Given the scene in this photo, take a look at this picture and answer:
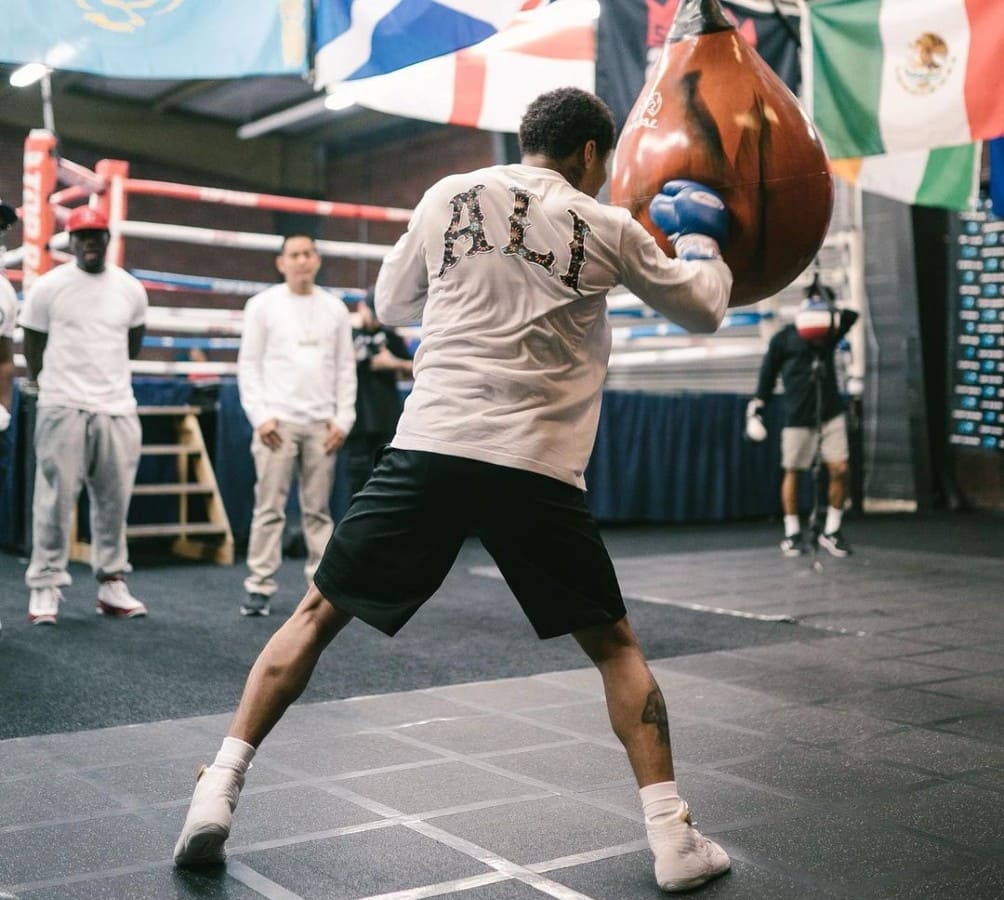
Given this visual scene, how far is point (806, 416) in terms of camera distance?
702 centimetres

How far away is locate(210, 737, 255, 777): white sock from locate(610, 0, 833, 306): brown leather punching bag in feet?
4.13

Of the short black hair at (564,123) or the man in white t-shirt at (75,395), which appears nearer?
the short black hair at (564,123)

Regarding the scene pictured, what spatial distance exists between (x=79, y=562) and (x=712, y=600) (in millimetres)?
3478

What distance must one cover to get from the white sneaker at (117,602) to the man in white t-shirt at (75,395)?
0.08 m

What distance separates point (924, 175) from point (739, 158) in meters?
5.25

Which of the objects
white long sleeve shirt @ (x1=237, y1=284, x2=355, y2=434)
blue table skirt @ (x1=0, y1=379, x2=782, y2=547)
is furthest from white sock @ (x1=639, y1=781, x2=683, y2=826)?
blue table skirt @ (x1=0, y1=379, x2=782, y2=547)

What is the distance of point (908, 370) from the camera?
10102mm

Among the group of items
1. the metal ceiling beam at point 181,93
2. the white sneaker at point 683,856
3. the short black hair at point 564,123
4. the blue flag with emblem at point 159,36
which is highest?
the metal ceiling beam at point 181,93

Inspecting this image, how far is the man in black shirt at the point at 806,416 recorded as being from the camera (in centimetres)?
690

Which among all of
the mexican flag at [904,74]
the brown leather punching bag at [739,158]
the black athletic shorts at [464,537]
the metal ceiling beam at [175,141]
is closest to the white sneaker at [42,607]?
the black athletic shorts at [464,537]

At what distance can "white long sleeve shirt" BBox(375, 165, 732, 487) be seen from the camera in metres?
2.08

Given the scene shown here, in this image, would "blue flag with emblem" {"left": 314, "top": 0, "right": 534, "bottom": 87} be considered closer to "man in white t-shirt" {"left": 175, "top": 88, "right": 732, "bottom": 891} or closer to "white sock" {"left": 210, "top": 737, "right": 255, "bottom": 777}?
"man in white t-shirt" {"left": 175, "top": 88, "right": 732, "bottom": 891}

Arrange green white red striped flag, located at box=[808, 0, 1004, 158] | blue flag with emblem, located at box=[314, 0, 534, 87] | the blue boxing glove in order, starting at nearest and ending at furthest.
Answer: the blue boxing glove
blue flag with emblem, located at box=[314, 0, 534, 87]
green white red striped flag, located at box=[808, 0, 1004, 158]

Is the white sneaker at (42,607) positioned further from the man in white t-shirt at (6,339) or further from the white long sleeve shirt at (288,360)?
the white long sleeve shirt at (288,360)
